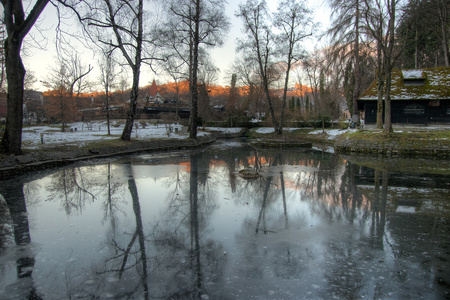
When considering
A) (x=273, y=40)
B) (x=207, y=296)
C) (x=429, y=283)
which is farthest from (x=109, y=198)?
(x=273, y=40)

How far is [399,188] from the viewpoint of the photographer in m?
9.12

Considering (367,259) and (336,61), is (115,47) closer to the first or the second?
(367,259)

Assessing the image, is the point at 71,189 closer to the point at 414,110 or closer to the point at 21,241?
the point at 21,241

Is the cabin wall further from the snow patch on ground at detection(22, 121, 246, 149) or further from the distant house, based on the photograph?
the snow patch on ground at detection(22, 121, 246, 149)

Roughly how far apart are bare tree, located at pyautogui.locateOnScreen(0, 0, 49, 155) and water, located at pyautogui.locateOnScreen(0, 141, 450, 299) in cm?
342

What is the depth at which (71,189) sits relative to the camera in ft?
29.2

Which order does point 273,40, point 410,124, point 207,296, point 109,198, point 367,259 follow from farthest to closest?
point 273,40, point 410,124, point 109,198, point 367,259, point 207,296

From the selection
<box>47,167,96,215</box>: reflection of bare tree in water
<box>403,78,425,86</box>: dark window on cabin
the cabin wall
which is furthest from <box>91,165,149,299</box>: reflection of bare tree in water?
<box>403,78,425,86</box>: dark window on cabin

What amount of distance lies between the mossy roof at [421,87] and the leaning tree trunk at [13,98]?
25566 millimetres

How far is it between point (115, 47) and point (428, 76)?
28039 mm

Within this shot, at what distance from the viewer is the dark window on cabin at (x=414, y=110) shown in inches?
1048

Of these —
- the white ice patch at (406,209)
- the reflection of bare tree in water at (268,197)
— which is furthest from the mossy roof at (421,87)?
the white ice patch at (406,209)

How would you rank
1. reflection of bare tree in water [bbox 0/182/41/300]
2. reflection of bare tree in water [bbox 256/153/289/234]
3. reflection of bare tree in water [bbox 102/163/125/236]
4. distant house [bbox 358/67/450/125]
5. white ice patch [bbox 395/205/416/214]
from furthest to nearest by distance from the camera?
distant house [bbox 358/67/450/125] → white ice patch [bbox 395/205/416/214] → reflection of bare tree in water [bbox 102/163/125/236] → reflection of bare tree in water [bbox 256/153/289/234] → reflection of bare tree in water [bbox 0/182/41/300]

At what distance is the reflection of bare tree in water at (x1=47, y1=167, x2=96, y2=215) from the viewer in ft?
23.8
